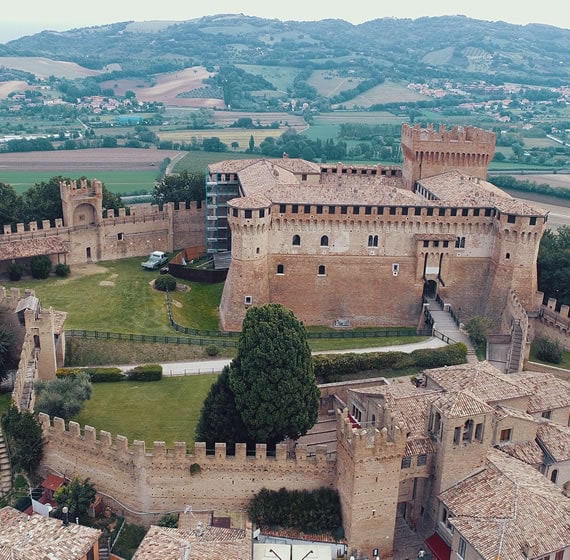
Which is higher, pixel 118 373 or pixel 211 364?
pixel 118 373

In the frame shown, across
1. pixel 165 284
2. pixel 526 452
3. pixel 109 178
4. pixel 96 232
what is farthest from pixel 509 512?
pixel 109 178

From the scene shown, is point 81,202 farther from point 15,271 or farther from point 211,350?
point 211,350

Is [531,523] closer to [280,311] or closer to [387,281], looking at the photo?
[280,311]

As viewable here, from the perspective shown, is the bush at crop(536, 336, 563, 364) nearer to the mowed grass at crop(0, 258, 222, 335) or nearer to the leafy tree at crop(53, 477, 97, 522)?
the mowed grass at crop(0, 258, 222, 335)

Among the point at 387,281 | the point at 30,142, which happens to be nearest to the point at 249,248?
the point at 387,281

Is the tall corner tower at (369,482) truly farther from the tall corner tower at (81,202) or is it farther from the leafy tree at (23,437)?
the tall corner tower at (81,202)

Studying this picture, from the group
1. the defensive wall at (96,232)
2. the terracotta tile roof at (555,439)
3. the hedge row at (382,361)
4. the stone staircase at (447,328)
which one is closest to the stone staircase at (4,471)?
the hedge row at (382,361)
